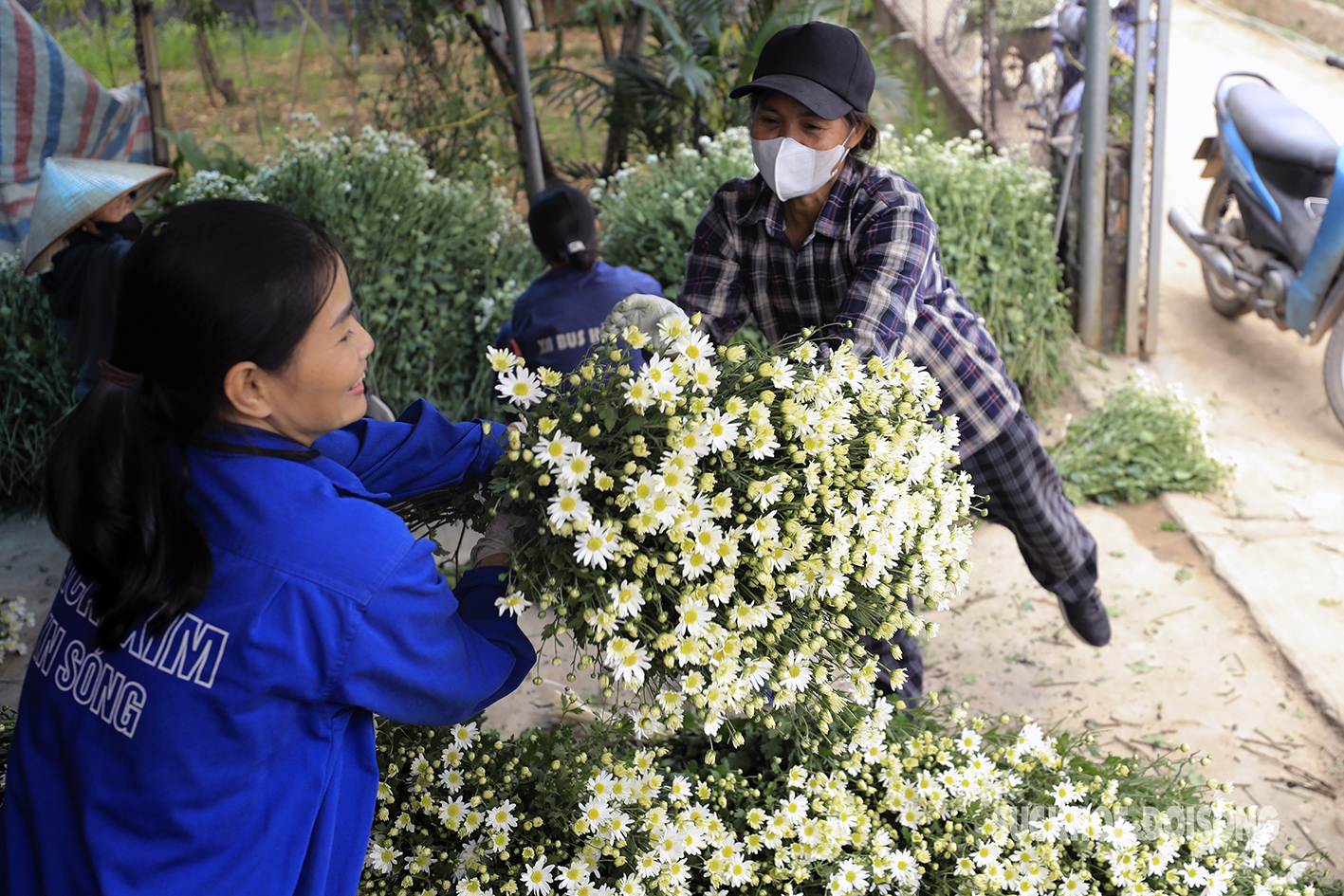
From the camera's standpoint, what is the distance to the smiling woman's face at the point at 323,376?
1.29 metres

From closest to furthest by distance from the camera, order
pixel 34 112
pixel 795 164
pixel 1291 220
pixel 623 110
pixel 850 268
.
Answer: pixel 795 164 → pixel 850 268 → pixel 1291 220 → pixel 34 112 → pixel 623 110

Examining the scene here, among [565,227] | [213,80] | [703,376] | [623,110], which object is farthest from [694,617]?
[213,80]

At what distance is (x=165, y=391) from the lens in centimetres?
125

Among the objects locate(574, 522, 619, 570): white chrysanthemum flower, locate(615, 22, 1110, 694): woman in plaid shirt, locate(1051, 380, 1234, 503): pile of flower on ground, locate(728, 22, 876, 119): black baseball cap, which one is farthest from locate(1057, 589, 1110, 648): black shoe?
locate(574, 522, 619, 570): white chrysanthemum flower

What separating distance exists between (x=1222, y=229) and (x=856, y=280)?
13.8ft

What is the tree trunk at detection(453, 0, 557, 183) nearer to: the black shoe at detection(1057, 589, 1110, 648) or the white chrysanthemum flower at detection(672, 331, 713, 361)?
the black shoe at detection(1057, 589, 1110, 648)

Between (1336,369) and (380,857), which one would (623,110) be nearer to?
(1336,369)

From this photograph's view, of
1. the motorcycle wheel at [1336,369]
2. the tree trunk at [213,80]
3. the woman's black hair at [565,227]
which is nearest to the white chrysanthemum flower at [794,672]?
the woman's black hair at [565,227]

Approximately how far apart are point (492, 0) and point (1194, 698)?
5214 mm

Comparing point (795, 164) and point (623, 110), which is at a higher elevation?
point (795, 164)

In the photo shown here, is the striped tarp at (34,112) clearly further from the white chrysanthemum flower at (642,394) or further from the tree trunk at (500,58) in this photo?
the white chrysanthemum flower at (642,394)

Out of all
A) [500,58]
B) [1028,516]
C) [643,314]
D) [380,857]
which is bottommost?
[1028,516]

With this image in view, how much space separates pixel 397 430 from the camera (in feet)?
5.47

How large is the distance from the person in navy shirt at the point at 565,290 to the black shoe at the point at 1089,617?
1746mm
